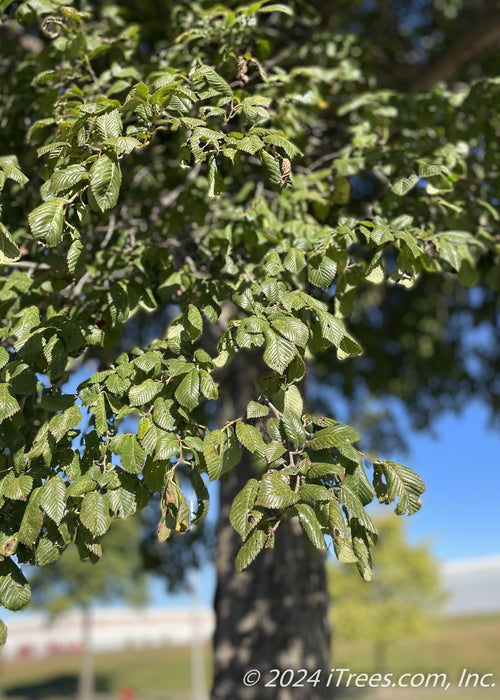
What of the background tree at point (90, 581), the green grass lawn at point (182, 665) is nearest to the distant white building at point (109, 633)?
the green grass lawn at point (182, 665)

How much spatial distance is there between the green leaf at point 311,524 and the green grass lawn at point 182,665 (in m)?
21.7

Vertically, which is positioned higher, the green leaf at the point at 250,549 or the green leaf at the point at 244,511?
the green leaf at the point at 244,511

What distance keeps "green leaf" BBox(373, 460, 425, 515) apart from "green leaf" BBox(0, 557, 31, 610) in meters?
1.32

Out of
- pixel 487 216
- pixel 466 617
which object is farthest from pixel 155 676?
pixel 487 216

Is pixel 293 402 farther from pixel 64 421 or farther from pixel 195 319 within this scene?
pixel 64 421

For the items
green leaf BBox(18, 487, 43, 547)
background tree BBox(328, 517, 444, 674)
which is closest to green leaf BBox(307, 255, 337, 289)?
green leaf BBox(18, 487, 43, 547)

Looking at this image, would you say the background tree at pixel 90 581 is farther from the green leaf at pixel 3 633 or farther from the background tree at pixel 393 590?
the green leaf at pixel 3 633

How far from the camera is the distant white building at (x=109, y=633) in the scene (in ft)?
159

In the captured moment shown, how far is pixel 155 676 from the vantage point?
32.6 meters

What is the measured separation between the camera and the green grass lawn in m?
24.7

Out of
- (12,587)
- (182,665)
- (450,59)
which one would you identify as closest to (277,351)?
(12,587)

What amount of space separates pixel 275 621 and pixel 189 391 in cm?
312

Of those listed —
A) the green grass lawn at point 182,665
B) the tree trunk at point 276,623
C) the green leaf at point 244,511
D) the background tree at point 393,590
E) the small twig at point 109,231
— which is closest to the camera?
the green leaf at point 244,511

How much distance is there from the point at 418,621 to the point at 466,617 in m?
20.0
